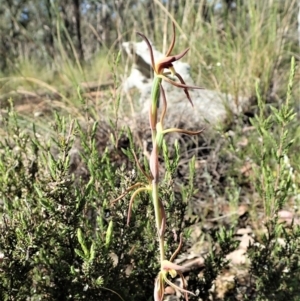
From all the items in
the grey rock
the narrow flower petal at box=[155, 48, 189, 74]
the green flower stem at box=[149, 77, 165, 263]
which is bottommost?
the grey rock

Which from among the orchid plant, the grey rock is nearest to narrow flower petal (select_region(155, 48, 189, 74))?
the orchid plant

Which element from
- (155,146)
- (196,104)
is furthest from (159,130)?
(196,104)

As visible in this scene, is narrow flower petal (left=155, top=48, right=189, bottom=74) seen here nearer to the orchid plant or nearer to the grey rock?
the orchid plant

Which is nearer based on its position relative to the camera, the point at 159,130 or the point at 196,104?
the point at 159,130

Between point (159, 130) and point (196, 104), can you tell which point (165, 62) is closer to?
point (159, 130)

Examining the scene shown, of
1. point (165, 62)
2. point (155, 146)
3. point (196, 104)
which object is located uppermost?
point (165, 62)

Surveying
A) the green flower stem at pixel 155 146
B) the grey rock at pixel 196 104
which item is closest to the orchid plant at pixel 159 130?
the green flower stem at pixel 155 146

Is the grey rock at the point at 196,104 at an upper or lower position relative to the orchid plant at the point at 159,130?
lower

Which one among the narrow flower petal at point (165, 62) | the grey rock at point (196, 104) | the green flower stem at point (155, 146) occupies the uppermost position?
the narrow flower petal at point (165, 62)

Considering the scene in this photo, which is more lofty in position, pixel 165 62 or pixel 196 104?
pixel 165 62

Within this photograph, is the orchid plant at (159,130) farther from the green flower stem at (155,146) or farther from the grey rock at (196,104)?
the grey rock at (196,104)

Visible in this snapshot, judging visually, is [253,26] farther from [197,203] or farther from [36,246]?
[36,246]
